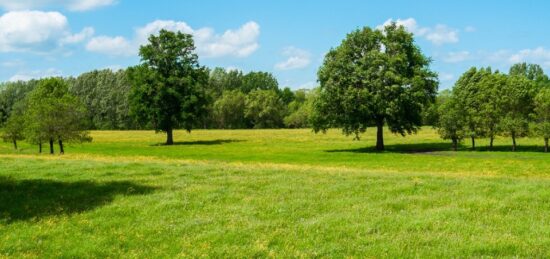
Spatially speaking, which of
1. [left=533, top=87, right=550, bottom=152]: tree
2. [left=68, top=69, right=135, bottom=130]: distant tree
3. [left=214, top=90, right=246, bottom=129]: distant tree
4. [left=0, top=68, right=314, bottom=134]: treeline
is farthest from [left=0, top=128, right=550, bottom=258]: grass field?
[left=68, top=69, right=135, bottom=130]: distant tree

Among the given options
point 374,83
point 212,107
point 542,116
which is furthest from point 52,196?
point 212,107

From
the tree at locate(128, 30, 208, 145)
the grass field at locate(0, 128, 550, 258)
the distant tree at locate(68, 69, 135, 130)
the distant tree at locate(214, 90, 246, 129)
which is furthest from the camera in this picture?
the distant tree at locate(68, 69, 135, 130)

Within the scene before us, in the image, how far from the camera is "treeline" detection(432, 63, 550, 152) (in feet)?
192

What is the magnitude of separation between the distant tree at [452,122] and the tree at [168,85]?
39619 millimetres

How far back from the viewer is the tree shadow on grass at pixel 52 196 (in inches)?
543

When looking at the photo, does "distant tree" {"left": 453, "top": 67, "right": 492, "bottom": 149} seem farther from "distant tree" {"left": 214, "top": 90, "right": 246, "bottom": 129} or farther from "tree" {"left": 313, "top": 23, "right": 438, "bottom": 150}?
"distant tree" {"left": 214, "top": 90, "right": 246, "bottom": 129}

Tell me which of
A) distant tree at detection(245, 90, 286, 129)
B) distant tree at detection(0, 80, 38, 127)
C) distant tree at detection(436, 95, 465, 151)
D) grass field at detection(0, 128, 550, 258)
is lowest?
grass field at detection(0, 128, 550, 258)

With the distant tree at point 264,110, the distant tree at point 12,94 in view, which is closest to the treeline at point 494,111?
the distant tree at point 264,110

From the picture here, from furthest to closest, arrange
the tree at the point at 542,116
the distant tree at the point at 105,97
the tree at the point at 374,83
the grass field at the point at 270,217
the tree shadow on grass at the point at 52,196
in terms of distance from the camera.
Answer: the distant tree at the point at 105,97
the tree at the point at 374,83
the tree at the point at 542,116
the tree shadow on grass at the point at 52,196
the grass field at the point at 270,217

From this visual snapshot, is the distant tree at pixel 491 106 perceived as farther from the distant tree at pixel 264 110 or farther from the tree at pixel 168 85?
the distant tree at pixel 264 110

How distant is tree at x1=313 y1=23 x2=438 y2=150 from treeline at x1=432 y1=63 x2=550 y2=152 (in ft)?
12.2

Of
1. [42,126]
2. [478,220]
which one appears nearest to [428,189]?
[478,220]

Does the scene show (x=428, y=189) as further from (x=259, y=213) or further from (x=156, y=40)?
(x=156, y=40)

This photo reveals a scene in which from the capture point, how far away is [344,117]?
61.2 m
